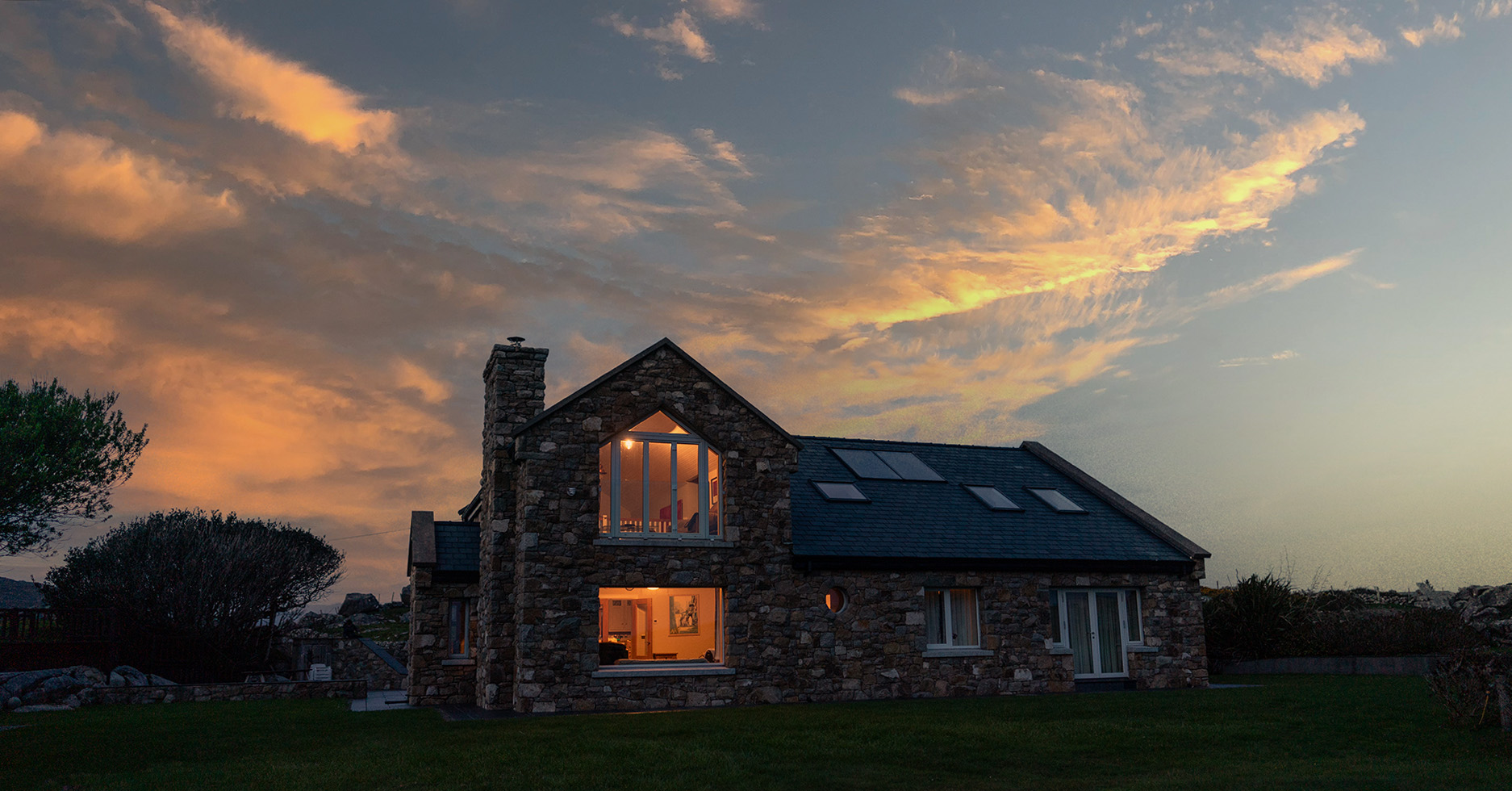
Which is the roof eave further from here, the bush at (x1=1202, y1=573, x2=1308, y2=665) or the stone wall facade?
the stone wall facade

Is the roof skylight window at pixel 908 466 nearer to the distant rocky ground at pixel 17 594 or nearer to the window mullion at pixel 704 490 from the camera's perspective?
the window mullion at pixel 704 490

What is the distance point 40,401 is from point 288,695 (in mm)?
14304

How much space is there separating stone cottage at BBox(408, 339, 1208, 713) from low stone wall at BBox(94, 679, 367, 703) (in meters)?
3.71

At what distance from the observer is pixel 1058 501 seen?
81.0ft

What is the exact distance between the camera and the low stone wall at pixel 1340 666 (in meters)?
21.5

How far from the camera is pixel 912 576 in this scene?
20.3m

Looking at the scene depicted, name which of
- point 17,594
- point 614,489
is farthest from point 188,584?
point 17,594

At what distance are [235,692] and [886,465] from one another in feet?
53.7

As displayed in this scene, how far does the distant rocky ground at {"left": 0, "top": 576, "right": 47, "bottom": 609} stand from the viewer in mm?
56906

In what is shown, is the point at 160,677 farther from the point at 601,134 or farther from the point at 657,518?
the point at 601,134

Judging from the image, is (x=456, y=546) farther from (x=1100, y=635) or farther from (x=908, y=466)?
(x=1100, y=635)

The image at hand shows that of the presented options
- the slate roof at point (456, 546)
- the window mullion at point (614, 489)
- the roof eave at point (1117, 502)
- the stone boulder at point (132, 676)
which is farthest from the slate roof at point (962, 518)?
the stone boulder at point (132, 676)

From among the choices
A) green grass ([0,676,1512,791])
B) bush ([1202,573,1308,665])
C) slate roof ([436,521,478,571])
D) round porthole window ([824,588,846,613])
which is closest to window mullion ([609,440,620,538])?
green grass ([0,676,1512,791])

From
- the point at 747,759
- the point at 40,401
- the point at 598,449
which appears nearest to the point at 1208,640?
the point at 598,449
